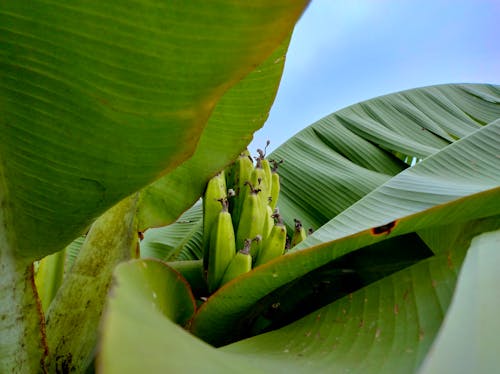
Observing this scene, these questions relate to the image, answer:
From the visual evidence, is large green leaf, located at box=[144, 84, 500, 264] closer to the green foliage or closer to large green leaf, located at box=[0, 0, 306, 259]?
the green foliage

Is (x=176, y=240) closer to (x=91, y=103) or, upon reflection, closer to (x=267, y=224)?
(x=267, y=224)

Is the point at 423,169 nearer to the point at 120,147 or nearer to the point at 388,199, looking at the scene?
the point at 388,199

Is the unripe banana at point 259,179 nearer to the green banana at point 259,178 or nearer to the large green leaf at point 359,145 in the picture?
the green banana at point 259,178

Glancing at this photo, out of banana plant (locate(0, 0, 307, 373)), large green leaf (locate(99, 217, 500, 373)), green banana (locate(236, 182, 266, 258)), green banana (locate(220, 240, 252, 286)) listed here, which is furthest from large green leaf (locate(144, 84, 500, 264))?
banana plant (locate(0, 0, 307, 373))

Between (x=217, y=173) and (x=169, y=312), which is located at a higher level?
(x=217, y=173)

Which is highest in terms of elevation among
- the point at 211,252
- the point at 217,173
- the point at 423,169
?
the point at 423,169

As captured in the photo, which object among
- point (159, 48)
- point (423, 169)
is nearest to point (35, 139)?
point (159, 48)
